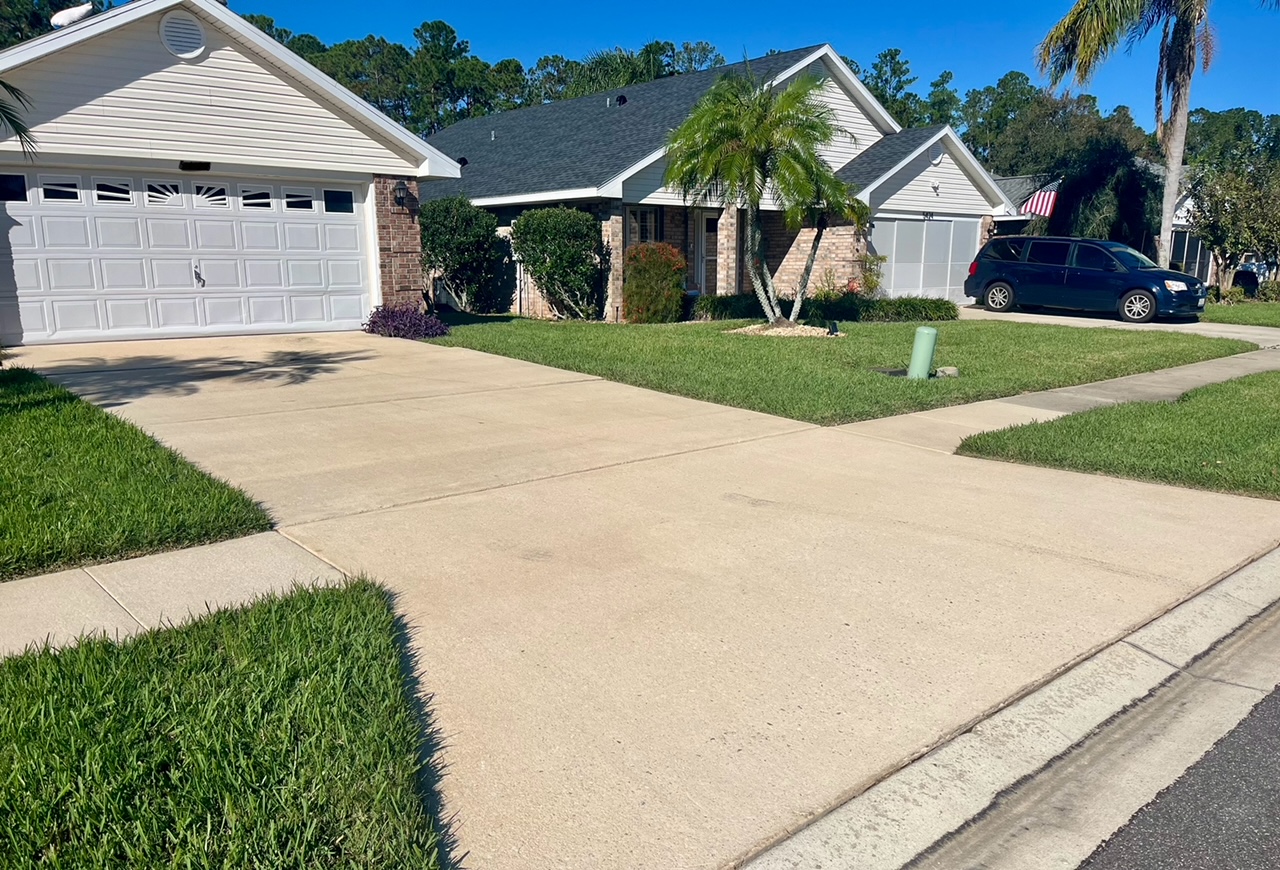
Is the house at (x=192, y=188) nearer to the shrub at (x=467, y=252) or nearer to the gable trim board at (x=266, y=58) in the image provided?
the gable trim board at (x=266, y=58)

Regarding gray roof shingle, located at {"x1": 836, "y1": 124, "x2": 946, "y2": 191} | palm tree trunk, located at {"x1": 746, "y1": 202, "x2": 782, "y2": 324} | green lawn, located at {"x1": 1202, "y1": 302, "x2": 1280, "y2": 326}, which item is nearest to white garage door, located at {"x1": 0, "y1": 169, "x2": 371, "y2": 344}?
palm tree trunk, located at {"x1": 746, "y1": 202, "x2": 782, "y2": 324}

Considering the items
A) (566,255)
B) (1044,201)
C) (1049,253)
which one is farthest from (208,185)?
(1044,201)

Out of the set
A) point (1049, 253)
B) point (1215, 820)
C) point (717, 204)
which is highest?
point (717, 204)

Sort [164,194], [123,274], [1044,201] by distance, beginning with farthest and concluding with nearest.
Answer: [1044,201] < [164,194] < [123,274]

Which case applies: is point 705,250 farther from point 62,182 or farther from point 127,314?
point 62,182

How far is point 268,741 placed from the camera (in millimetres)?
3016

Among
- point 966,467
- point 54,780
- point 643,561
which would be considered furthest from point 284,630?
point 966,467

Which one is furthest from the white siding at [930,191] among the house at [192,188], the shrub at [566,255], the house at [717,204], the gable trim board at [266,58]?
the house at [192,188]

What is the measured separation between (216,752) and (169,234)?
1288cm

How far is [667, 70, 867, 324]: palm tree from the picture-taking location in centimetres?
1457

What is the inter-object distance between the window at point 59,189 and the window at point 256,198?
2266 millimetres

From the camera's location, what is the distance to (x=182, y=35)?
43.9 ft

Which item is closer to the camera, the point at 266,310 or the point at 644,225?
the point at 266,310

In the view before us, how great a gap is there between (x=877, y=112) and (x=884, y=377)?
49.4 ft
